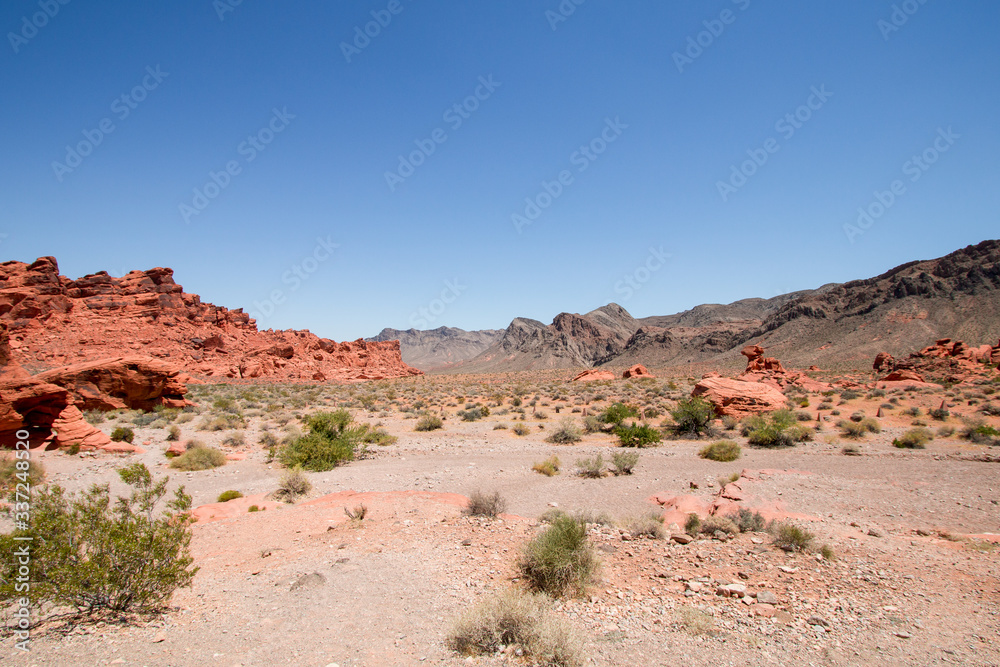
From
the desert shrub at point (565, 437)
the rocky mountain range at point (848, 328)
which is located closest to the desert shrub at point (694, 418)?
the desert shrub at point (565, 437)

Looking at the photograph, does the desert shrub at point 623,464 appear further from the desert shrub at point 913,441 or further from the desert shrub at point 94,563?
the desert shrub at point 94,563

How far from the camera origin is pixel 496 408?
92.1 feet

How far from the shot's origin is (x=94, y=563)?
4.66m

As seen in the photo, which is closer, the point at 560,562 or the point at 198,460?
the point at 560,562

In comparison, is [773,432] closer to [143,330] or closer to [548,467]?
[548,467]

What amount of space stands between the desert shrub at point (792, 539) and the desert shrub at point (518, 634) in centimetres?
425

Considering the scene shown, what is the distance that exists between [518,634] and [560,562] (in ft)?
4.85

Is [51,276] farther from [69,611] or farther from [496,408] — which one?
[69,611]

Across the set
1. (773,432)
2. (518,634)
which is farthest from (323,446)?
(773,432)

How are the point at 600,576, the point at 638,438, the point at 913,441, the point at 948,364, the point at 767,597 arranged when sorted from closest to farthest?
1. the point at 767,597
2. the point at 600,576
3. the point at 913,441
4. the point at 638,438
5. the point at 948,364

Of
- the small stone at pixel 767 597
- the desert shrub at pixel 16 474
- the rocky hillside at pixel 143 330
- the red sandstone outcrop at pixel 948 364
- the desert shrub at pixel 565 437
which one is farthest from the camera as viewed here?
the rocky hillside at pixel 143 330

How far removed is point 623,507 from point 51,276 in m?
66.6

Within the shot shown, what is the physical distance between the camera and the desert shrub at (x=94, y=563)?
4.50 m

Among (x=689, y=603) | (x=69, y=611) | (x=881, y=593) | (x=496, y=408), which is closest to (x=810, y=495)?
(x=881, y=593)
